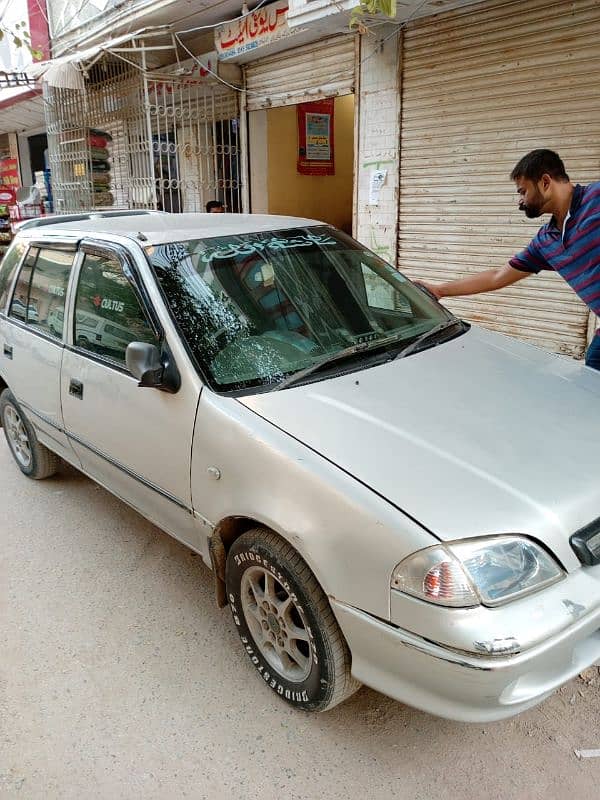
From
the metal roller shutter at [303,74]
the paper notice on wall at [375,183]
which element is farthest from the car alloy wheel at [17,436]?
the metal roller shutter at [303,74]

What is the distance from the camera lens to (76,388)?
131 inches

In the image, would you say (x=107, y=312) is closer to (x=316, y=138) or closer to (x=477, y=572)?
(x=477, y=572)

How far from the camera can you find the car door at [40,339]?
359 cm

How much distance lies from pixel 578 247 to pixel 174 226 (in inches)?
83.5

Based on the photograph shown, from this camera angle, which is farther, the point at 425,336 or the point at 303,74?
the point at 303,74

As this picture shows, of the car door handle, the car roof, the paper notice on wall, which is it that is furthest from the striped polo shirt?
the paper notice on wall

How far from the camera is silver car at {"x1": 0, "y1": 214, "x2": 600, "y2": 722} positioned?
6.16 feet

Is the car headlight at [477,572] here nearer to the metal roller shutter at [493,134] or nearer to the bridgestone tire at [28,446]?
the bridgestone tire at [28,446]

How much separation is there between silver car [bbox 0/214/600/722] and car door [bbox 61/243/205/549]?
0.01m

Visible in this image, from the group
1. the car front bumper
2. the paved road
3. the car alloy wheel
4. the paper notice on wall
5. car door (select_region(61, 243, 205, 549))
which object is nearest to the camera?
the car front bumper

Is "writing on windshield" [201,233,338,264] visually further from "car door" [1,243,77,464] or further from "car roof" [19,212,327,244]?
"car door" [1,243,77,464]

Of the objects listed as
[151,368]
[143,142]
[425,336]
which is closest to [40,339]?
[151,368]

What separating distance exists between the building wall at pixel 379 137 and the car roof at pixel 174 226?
362 cm

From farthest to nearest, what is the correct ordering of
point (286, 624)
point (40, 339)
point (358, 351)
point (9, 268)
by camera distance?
1. point (9, 268)
2. point (40, 339)
3. point (358, 351)
4. point (286, 624)
